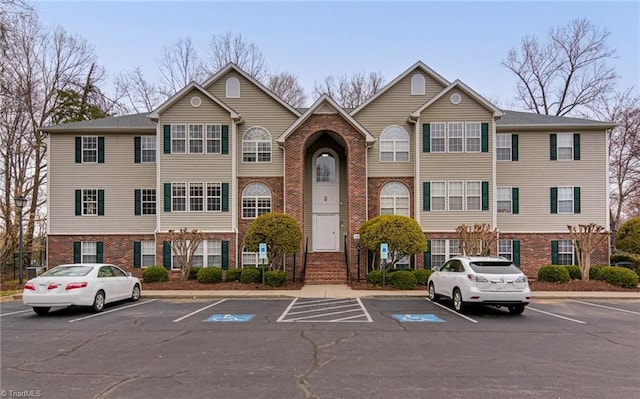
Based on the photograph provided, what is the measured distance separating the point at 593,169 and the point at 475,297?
1499 cm

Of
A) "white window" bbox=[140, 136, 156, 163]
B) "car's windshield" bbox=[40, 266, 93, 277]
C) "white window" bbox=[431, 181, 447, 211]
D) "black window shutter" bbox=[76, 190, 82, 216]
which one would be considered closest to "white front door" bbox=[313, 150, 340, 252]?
"white window" bbox=[431, 181, 447, 211]

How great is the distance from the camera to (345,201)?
2298cm

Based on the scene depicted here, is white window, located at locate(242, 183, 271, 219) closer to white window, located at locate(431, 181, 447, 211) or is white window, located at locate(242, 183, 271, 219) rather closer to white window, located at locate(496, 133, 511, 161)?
white window, located at locate(431, 181, 447, 211)

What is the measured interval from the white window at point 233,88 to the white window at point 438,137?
10219 millimetres

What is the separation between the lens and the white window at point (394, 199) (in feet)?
71.1

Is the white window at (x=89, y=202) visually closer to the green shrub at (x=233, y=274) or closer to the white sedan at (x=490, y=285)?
the green shrub at (x=233, y=274)

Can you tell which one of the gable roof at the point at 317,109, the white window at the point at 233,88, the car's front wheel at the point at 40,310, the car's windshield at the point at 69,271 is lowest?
the car's front wheel at the point at 40,310

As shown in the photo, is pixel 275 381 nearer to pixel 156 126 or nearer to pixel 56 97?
pixel 156 126

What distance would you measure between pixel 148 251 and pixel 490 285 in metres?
17.2

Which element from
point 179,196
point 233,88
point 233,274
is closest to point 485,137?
point 233,88

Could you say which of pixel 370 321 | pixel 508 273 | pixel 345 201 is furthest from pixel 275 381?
pixel 345 201

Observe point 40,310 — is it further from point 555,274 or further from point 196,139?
point 555,274

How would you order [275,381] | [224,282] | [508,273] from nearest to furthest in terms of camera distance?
[275,381] → [508,273] → [224,282]

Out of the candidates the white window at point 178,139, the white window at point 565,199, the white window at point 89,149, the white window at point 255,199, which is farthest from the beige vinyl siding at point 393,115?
the white window at point 89,149
